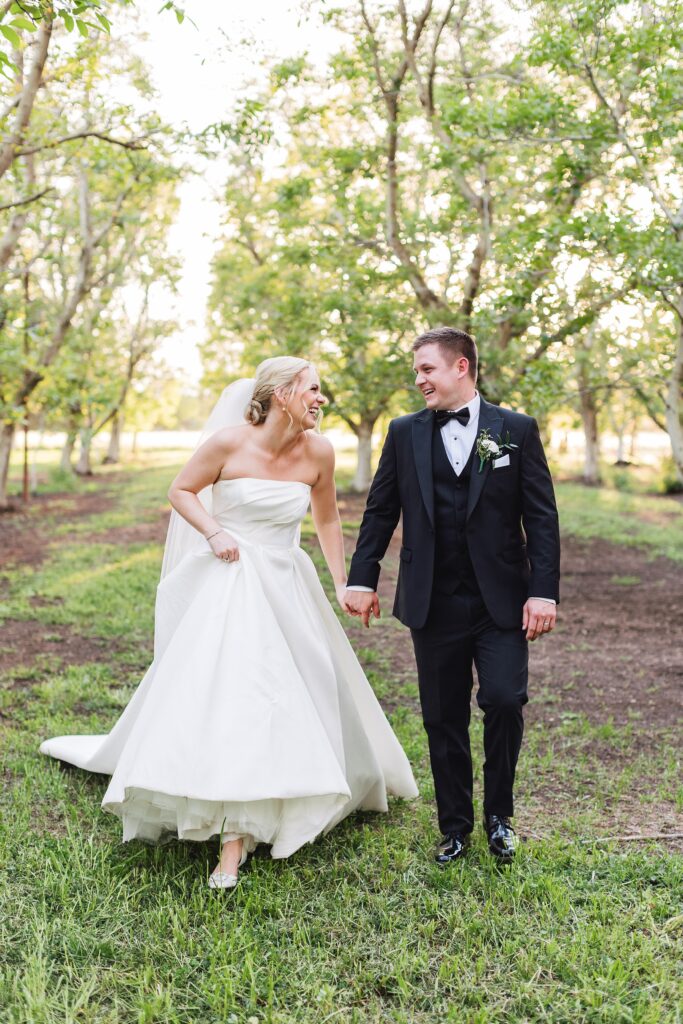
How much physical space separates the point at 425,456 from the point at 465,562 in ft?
1.71

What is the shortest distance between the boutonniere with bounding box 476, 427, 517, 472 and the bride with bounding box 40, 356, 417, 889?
2.88 feet

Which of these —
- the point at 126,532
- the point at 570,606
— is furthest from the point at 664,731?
the point at 126,532

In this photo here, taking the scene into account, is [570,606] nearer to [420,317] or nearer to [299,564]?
[420,317]

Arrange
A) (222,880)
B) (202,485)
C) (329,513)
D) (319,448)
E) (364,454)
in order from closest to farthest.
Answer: (222,880) → (202,485) → (319,448) → (329,513) → (364,454)

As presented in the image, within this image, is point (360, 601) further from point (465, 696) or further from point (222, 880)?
point (222, 880)

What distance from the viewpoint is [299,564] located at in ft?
15.0

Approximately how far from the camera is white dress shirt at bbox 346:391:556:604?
13.7 feet

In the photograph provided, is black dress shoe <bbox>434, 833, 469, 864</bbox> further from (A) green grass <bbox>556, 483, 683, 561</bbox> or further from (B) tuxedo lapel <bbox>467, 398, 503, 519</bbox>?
(A) green grass <bbox>556, 483, 683, 561</bbox>

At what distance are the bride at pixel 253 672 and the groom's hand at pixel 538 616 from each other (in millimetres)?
1013

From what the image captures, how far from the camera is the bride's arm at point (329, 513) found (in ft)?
15.4

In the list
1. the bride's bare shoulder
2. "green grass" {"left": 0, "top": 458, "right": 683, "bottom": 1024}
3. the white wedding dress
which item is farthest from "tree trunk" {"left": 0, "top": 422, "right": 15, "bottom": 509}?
the white wedding dress

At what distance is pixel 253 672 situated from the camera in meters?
4.10

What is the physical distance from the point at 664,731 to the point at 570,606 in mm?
5239

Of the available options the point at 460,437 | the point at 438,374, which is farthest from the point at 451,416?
the point at 438,374
